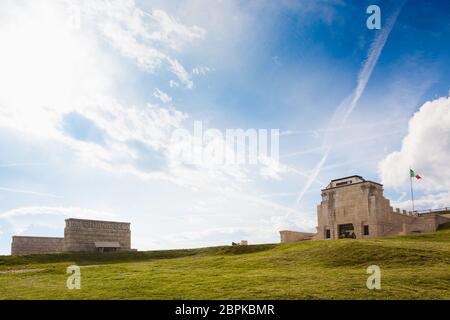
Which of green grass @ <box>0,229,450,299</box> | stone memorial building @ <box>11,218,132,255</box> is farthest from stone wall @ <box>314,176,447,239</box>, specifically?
stone memorial building @ <box>11,218,132,255</box>

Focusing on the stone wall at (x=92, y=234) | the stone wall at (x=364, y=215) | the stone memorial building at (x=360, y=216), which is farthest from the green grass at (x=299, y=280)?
the stone memorial building at (x=360, y=216)

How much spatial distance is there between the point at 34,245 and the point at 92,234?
30.3 feet

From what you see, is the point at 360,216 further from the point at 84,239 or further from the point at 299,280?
the point at 299,280

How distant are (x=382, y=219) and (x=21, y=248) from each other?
1989 inches

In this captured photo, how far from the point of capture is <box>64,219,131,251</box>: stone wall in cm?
5066

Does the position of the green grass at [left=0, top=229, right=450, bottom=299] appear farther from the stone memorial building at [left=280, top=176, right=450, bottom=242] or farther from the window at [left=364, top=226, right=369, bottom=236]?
the stone memorial building at [left=280, top=176, right=450, bottom=242]

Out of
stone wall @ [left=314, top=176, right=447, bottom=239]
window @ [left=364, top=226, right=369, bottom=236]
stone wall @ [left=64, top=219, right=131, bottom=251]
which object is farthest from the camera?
window @ [left=364, top=226, right=369, bottom=236]

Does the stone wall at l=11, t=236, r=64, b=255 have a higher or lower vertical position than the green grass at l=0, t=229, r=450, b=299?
higher

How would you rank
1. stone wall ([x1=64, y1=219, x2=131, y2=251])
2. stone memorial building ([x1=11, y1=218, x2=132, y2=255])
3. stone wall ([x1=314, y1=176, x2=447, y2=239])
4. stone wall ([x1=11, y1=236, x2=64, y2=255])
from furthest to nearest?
stone wall ([x1=314, y1=176, x2=447, y2=239]) → stone wall ([x1=11, y1=236, x2=64, y2=255]) → stone memorial building ([x1=11, y1=218, x2=132, y2=255]) → stone wall ([x1=64, y1=219, x2=131, y2=251])

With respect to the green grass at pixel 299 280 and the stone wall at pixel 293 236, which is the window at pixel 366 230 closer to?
the stone wall at pixel 293 236

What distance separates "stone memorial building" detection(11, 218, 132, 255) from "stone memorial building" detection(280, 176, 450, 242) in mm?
23949

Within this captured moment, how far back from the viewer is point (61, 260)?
146 ft
